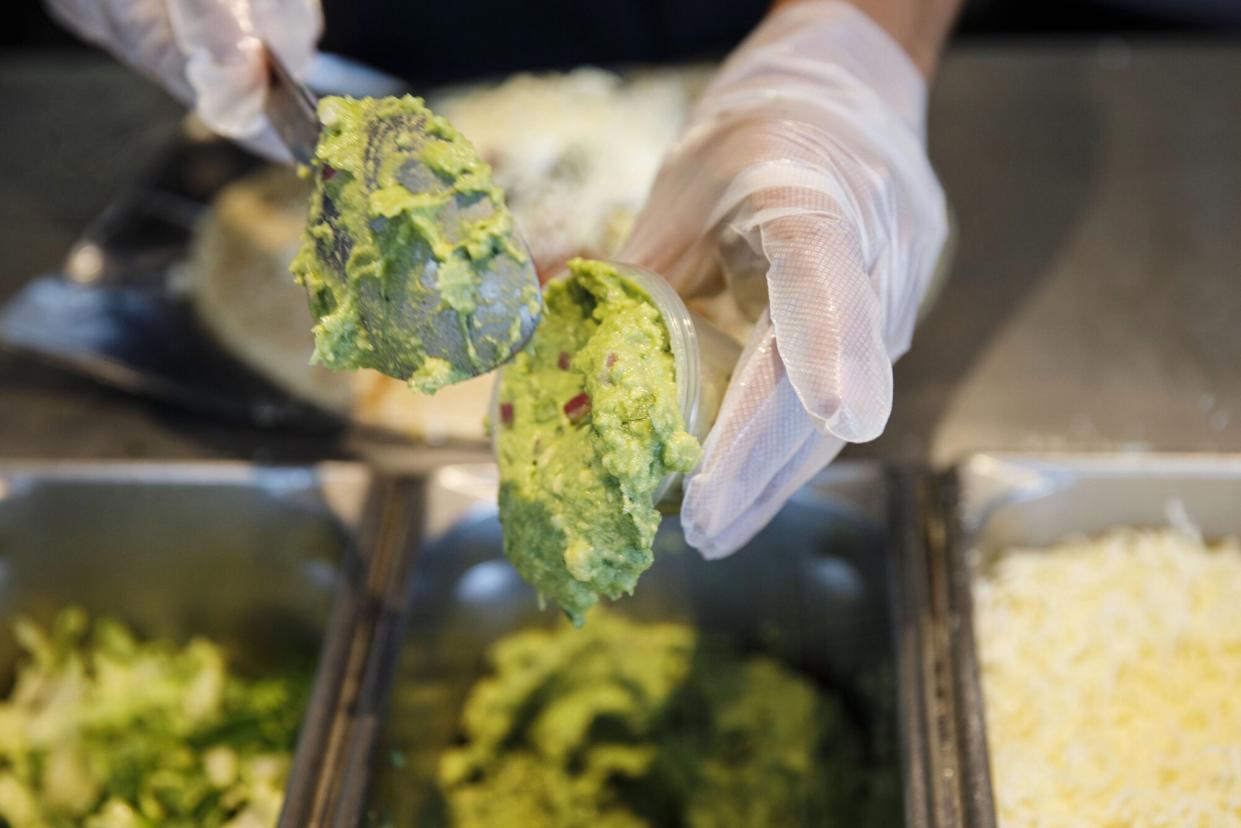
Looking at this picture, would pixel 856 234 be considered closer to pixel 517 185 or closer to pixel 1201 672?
pixel 1201 672

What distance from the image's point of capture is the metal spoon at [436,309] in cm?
116

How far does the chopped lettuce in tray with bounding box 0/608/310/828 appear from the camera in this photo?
1715 mm

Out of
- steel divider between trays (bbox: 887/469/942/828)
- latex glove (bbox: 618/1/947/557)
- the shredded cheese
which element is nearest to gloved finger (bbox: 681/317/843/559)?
latex glove (bbox: 618/1/947/557)

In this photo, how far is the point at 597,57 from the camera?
274 cm

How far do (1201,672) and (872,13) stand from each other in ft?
3.61

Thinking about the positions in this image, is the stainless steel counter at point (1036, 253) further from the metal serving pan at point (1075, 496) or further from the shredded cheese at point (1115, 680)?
the shredded cheese at point (1115, 680)

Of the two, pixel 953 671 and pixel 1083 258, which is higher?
pixel 1083 258

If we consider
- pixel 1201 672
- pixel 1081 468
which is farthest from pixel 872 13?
pixel 1201 672

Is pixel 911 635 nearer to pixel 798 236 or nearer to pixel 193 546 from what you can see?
pixel 798 236

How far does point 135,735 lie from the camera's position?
182 centimetres

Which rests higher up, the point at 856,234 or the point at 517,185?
the point at 517,185

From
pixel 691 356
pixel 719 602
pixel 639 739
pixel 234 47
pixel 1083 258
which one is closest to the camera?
pixel 691 356

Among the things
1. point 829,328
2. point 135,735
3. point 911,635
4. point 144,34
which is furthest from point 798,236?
point 135,735

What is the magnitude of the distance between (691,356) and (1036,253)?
1.27 meters
